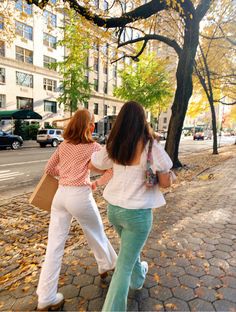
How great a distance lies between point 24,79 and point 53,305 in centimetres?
3595

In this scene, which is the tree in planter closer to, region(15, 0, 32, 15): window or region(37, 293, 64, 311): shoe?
region(15, 0, 32, 15): window

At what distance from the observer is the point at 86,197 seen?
270cm

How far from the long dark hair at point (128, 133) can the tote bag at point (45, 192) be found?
1.06 m

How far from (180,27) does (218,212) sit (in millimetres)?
13533

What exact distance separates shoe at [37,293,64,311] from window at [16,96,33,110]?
114 ft

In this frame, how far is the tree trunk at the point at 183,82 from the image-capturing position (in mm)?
10531

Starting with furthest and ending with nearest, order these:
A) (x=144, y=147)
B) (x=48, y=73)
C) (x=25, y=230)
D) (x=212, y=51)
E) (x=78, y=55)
A: (x=48, y=73) → (x=212, y=51) → (x=78, y=55) → (x=25, y=230) → (x=144, y=147)

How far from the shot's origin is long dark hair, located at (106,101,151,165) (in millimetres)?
2232

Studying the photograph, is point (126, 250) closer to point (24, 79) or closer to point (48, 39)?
point (24, 79)

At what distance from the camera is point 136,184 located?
2279mm

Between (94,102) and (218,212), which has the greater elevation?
(94,102)

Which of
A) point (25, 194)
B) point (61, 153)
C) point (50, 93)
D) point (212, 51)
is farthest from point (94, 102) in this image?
point (61, 153)

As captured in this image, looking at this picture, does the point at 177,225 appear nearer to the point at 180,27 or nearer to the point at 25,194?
the point at 25,194

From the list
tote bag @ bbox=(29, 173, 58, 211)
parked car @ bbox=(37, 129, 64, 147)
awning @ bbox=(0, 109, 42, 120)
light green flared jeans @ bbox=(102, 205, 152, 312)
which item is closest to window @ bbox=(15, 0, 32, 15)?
awning @ bbox=(0, 109, 42, 120)
